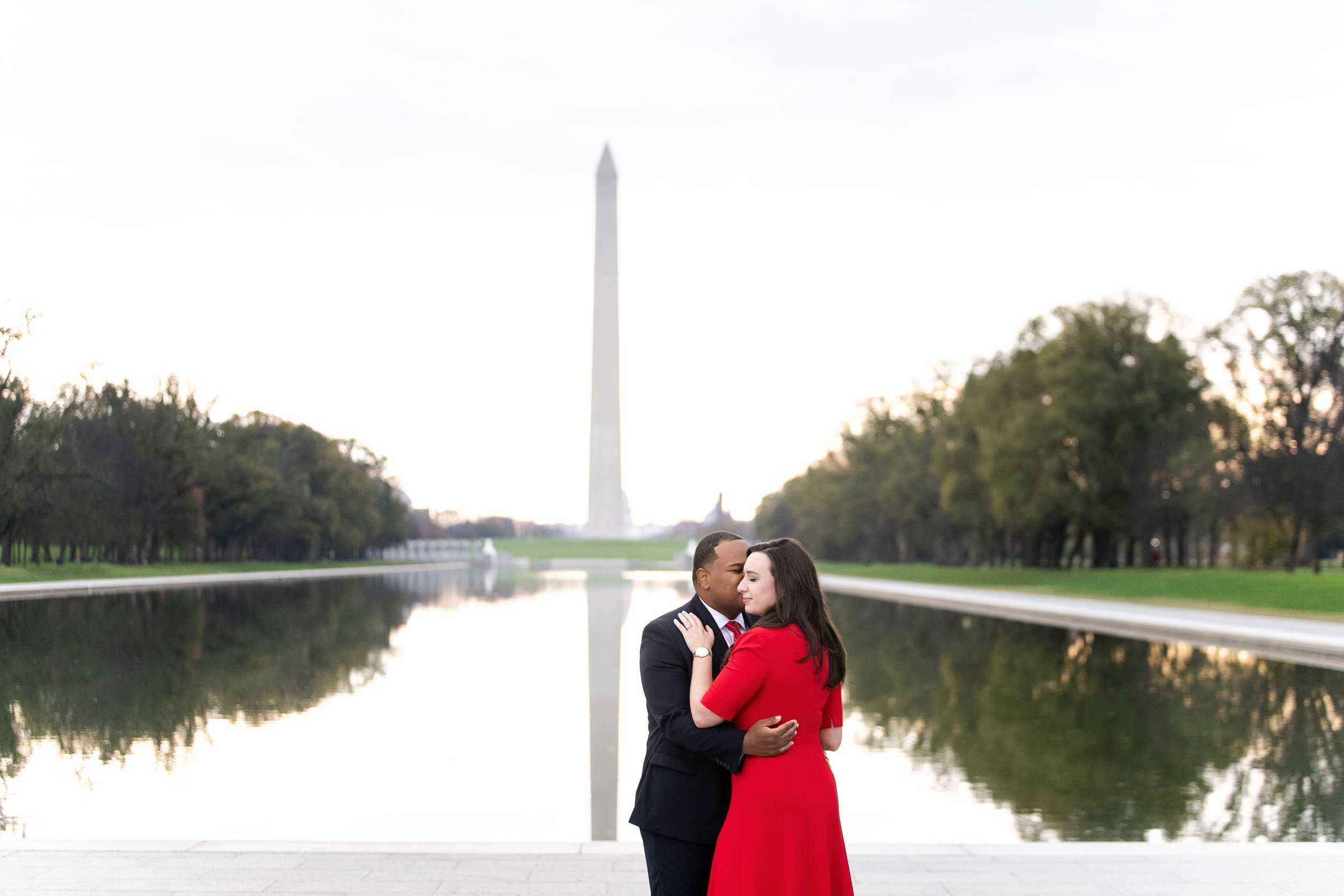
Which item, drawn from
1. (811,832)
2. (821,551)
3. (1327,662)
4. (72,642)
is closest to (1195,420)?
(1327,662)

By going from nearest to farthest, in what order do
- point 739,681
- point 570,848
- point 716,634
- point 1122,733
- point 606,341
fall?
1. point 739,681
2. point 716,634
3. point 570,848
4. point 1122,733
5. point 606,341

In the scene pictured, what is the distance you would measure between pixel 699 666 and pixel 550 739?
22.6 ft

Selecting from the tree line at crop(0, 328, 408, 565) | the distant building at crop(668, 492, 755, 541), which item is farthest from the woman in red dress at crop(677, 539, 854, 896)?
the distant building at crop(668, 492, 755, 541)

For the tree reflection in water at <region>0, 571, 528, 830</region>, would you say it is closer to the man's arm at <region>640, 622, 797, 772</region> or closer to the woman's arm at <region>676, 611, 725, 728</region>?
the man's arm at <region>640, 622, 797, 772</region>

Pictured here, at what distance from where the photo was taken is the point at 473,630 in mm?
19656

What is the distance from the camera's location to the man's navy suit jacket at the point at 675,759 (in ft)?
10.3

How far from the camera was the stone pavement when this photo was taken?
4.83 metres

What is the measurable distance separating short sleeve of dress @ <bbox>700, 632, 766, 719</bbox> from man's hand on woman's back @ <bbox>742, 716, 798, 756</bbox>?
66mm

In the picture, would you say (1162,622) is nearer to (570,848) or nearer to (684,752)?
(570,848)

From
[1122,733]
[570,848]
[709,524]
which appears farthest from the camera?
[709,524]

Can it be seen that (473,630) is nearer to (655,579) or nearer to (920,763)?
(920,763)

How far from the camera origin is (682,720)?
10.1 ft

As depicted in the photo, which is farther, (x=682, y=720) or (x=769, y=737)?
(x=682, y=720)

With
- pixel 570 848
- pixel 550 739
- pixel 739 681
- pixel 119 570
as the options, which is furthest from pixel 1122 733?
pixel 119 570
